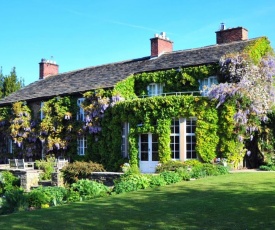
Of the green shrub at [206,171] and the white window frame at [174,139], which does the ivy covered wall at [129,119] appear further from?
the green shrub at [206,171]

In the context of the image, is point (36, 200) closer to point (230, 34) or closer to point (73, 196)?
point (73, 196)

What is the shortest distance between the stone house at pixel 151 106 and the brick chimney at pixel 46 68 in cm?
479

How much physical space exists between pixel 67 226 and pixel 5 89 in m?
38.4

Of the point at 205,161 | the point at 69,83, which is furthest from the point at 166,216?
the point at 69,83

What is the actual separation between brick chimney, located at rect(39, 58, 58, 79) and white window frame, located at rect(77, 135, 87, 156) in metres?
11.6

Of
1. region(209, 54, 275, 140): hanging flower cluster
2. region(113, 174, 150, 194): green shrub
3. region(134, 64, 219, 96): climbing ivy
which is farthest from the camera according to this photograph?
region(134, 64, 219, 96): climbing ivy

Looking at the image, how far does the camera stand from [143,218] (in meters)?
8.52

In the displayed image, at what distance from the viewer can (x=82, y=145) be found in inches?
1047

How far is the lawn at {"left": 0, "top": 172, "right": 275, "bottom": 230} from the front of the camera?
7922mm

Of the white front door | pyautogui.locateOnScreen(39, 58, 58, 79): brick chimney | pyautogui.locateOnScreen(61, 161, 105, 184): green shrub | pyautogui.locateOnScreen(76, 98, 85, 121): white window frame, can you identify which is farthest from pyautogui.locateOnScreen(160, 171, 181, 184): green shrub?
pyautogui.locateOnScreen(39, 58, 58, 79): brick chimney

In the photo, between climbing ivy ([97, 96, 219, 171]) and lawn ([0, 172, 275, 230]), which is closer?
lawn ([0, 172, 275, 230])

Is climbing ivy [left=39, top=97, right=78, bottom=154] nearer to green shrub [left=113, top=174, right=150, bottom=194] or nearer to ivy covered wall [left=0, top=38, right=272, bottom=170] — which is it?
ivy covered wall [left=0, top=38, right=272, bottom=170]

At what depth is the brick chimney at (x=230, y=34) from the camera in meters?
25.5

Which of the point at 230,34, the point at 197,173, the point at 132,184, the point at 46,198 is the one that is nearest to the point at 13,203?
the point at 46,198
